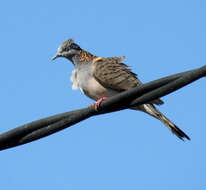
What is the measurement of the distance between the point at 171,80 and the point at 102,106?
2.48 ft

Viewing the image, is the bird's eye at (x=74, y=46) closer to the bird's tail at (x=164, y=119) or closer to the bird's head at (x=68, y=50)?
the bird's head at (x=68, y=50)

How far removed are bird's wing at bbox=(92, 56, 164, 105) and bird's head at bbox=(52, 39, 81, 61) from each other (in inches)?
27.5

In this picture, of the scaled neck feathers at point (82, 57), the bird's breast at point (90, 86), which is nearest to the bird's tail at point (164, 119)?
the bird's breast at point (90, 86)

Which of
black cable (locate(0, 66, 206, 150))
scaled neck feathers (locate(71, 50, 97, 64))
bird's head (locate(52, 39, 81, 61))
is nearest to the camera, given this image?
black cable (locate(0, 66, 206, 150))

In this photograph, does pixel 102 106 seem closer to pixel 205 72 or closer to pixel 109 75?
pixel 205 72

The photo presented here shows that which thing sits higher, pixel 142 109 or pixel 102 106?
pixel 142 109

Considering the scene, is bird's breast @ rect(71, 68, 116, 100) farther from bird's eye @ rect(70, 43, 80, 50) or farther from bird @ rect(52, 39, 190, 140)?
bird's eye @ rect(70, 43, 80, 50)

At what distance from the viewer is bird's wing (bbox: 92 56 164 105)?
8.05 meters

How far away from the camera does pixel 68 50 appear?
9312 millimetres

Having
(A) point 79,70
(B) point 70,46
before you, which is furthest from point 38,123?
(B) point 70,46

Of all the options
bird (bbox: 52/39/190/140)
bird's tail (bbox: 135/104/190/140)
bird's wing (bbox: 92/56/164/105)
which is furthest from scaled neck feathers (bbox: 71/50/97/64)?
bird's tail (bbox: 135/104/190/140)

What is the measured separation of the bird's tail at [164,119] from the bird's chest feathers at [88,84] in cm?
68

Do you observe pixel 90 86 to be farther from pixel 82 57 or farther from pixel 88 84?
pixel 82 57

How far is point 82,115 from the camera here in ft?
15.9
